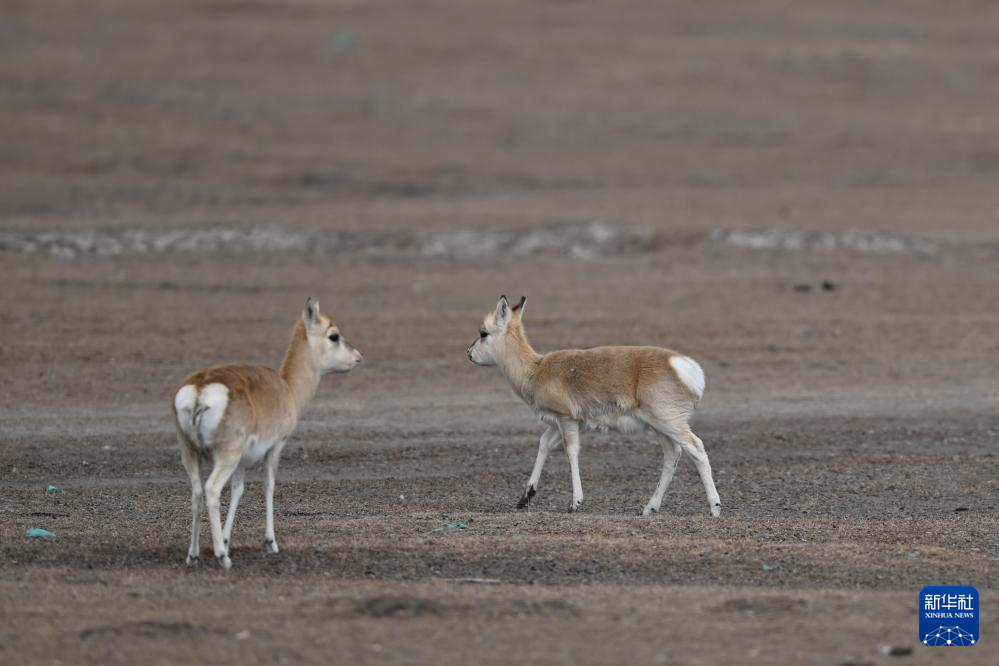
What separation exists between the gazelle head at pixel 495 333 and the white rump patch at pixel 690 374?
2.06m

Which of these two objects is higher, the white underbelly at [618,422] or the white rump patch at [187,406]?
the white rump patch at [187,406]

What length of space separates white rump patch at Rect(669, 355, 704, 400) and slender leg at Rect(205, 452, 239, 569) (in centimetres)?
432

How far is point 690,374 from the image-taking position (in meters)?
13.5

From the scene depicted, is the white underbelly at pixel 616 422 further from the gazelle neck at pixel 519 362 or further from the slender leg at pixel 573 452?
the gazelle neck at pixel 519 362

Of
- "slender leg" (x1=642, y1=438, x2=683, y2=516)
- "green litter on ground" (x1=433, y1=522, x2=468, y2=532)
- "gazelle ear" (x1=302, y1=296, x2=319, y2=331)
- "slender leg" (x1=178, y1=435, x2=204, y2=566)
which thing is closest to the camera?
"slender leg" (x1=178, y1=435, x2=204, y2=566)

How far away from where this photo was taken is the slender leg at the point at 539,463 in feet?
45.1

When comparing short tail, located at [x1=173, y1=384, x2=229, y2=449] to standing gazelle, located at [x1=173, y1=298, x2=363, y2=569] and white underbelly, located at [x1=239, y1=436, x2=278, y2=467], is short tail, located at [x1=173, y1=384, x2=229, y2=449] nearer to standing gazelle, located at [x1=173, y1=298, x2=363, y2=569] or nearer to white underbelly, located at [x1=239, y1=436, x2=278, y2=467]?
standing gazelle, located at [x1=173, y1=298, x2=363, y2=569]

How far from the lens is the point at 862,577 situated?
35.9ft

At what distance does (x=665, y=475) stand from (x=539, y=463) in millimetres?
1164

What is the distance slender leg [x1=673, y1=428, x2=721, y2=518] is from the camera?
1337 centimetres

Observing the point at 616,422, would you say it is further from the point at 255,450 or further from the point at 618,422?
the point at 255,450

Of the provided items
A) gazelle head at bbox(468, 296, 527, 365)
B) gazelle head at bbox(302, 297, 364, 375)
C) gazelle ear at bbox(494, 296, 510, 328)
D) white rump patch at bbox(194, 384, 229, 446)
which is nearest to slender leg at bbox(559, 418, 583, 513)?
gazelle head at bbox(468, 296, 527, 365)

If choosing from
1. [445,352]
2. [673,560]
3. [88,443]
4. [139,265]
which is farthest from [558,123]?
[673,560]

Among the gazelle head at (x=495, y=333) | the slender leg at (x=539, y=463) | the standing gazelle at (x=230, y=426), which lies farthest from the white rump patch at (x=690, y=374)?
the standing gazelle at (x=230, y=426)
